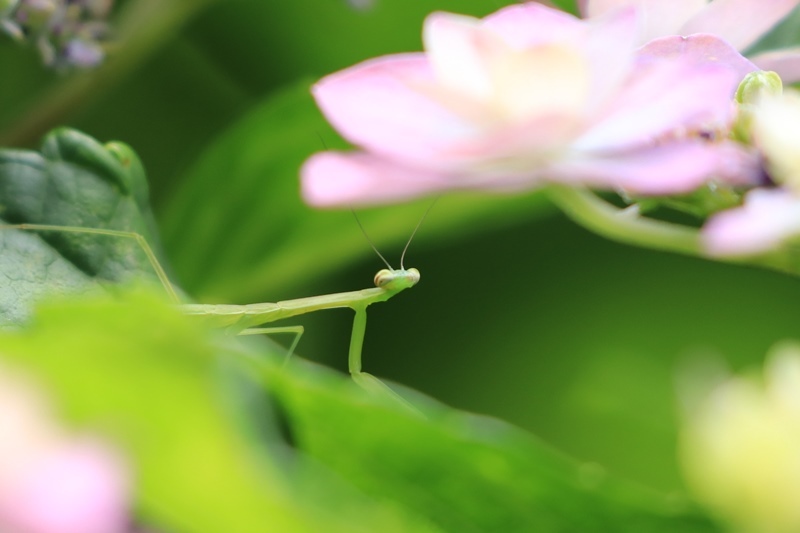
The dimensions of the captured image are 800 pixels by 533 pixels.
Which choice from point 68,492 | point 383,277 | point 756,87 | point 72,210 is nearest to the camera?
point 68,492

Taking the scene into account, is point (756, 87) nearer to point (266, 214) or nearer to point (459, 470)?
point (459, 470)

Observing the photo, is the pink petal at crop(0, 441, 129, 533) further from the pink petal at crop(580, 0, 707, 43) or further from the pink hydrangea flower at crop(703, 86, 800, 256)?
the pink petal at crop(580, 0, 707, 43)

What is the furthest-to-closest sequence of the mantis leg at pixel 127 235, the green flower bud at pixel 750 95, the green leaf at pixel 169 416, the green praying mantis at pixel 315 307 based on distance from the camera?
the green praying mantis at pixel 315 307 → the mantis leg at pixel 127 235 → the green flower bud at pixel 750 95 → the green leaf at pixel 169 416

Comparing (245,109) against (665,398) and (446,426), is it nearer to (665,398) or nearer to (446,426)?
(665,398)

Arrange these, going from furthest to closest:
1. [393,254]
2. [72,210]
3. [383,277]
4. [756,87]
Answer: [393,254] < [383,277] < [72,210] < [756,87]

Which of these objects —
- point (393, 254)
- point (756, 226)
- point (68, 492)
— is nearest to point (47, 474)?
point (68, 492)

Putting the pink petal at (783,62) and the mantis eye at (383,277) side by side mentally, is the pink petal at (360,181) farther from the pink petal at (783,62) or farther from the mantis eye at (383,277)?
the mantis eye at (383,277)

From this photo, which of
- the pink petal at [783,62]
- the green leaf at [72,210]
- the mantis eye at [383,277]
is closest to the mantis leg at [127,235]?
the green leaf at [72,210]

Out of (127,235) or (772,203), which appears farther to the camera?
(127,235)
